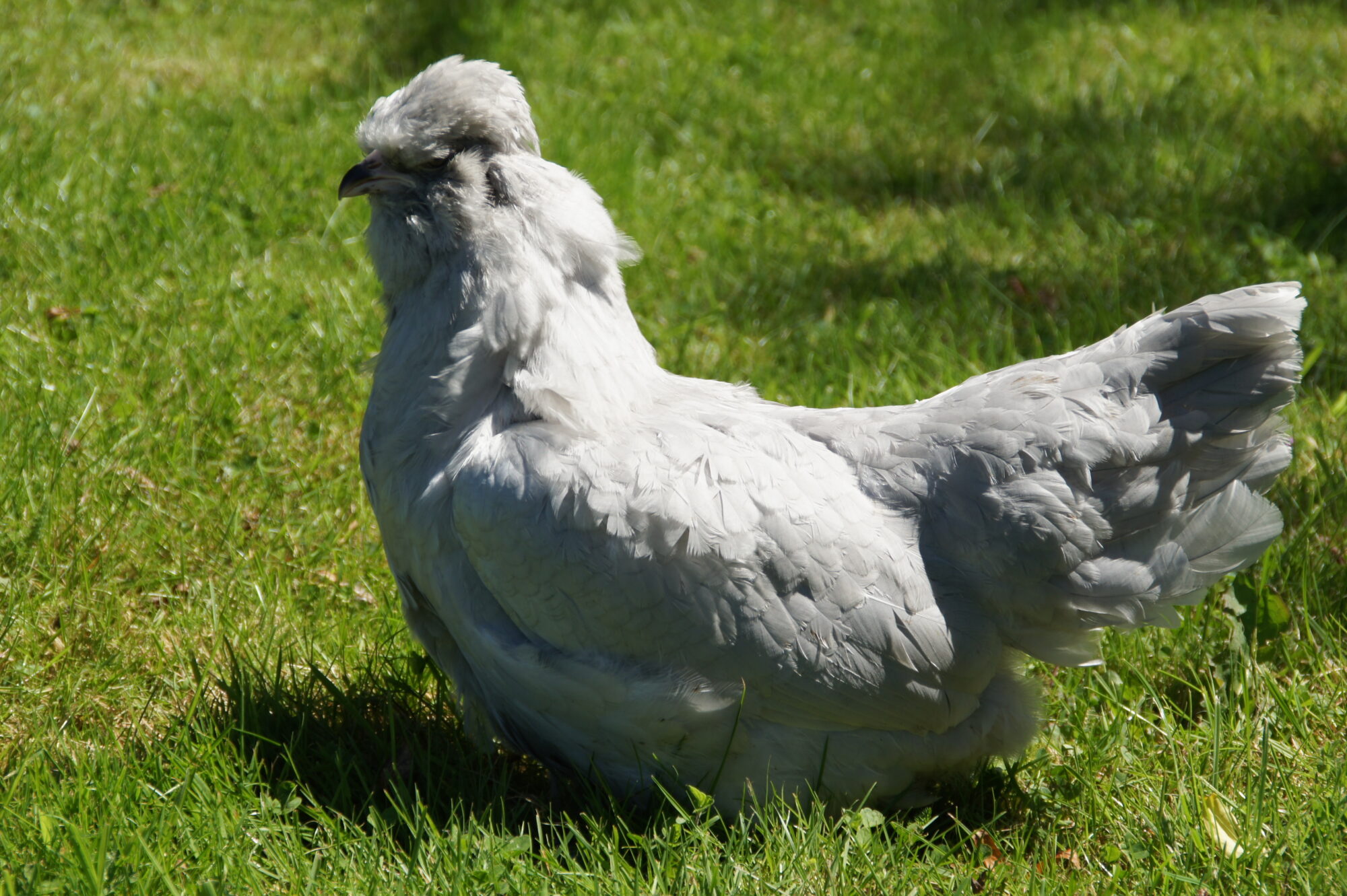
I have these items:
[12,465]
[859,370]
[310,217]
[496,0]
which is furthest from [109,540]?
[496,0]

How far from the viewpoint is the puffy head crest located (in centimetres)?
290

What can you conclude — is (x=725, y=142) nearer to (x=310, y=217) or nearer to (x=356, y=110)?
(x=356, y=110)

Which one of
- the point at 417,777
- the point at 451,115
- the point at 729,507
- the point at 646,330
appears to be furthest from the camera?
the point at 646,330

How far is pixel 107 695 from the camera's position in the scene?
318 centimetres

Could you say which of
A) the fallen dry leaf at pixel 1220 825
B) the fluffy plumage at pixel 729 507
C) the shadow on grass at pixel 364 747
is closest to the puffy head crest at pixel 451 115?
the fluffy plumage at pixel 729 507

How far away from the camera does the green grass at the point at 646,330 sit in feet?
9.23

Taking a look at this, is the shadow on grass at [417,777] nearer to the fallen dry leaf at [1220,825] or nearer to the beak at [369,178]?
the fallen dry leaf at [1220,825]

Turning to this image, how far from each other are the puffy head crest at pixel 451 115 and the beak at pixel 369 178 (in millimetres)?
40

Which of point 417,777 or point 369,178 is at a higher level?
point 369,178

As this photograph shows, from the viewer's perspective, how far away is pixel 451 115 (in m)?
2.90

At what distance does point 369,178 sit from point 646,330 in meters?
2.43

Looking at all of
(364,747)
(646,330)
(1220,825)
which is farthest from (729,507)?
(646,330)

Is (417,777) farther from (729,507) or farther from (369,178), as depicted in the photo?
(369,178)

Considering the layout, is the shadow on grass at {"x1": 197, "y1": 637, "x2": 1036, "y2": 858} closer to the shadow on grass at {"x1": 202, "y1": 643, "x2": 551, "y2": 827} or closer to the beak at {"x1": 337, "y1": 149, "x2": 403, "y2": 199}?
the shadow on grass at {"x1": 202, "y1": 643, "x2": 551, "y2": 827}
